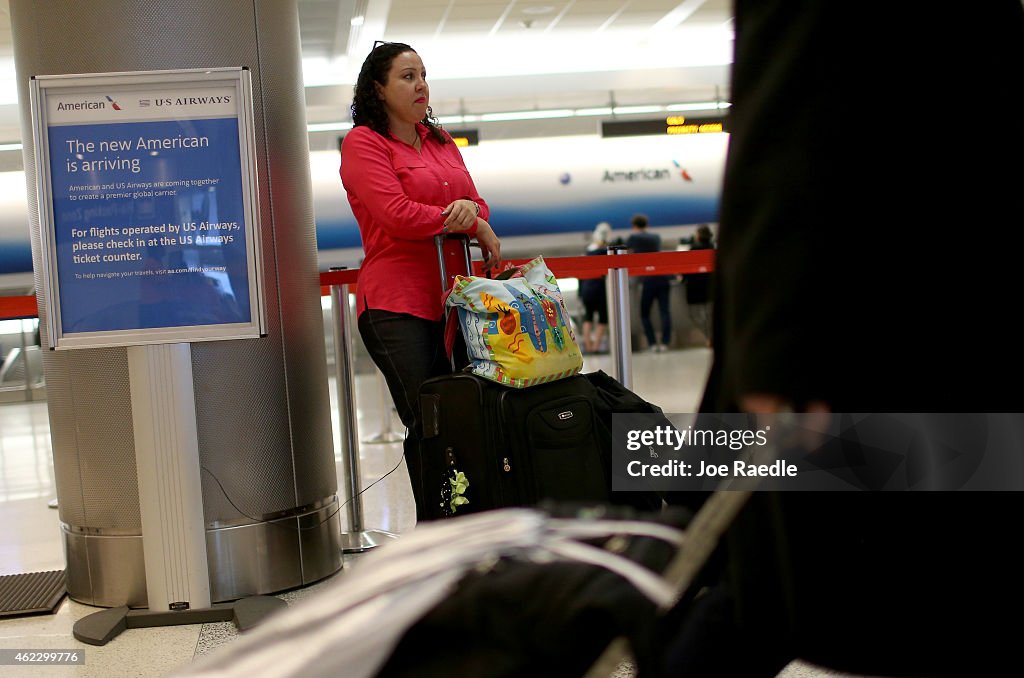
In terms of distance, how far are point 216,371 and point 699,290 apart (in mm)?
11150

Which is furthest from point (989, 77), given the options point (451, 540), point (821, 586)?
point (451, 540)

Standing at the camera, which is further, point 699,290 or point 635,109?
point 635,109

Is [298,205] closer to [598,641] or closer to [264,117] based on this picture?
[264,117]

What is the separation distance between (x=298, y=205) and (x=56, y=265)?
83 centimetres

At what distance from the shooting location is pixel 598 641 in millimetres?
675

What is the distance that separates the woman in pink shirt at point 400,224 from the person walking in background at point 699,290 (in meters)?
9.84

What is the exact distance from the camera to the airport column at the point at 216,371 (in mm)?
3229

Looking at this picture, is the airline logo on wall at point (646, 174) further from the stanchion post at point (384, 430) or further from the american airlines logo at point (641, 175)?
the stanchion post at point (384, 430)

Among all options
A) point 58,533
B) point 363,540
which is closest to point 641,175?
point 58,533

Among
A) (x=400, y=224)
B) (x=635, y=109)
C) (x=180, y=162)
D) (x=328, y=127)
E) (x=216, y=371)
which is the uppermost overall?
(x=635, y=109)

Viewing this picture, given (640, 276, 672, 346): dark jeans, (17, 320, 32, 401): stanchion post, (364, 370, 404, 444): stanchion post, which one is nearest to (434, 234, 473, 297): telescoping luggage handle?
(364, 370, 404, 444): stanchion post

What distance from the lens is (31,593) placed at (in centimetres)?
358

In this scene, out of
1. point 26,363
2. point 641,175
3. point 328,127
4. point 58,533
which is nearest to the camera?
point 58,533

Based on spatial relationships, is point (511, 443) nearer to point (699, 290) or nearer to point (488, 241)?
point (488, 241)
